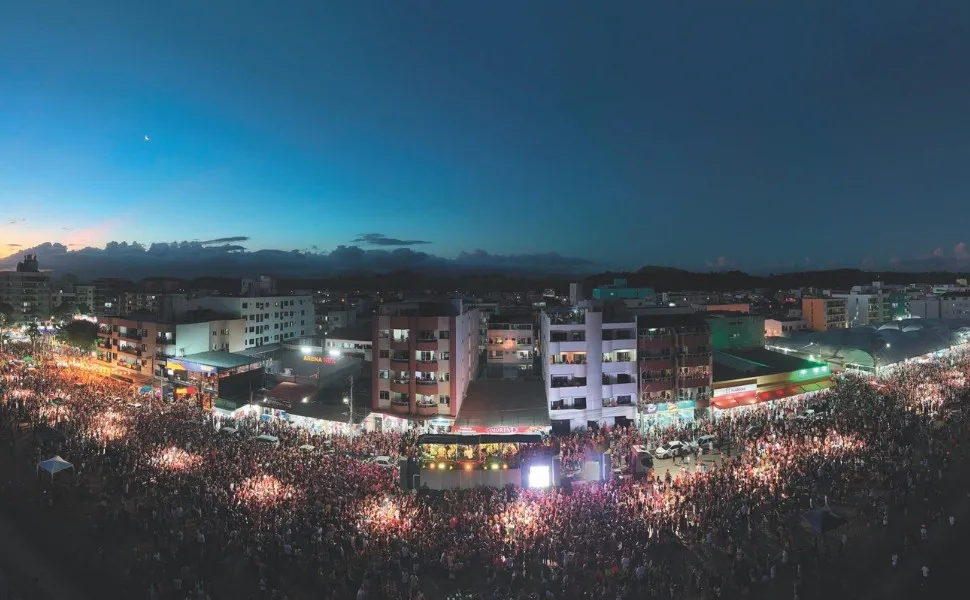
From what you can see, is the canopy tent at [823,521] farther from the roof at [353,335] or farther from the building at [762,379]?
the roof at [353,335]

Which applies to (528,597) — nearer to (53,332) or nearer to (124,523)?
(124,523)

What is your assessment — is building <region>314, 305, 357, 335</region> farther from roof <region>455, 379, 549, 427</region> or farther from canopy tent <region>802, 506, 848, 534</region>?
canopy tent <region>802, 506, 848, 534</region>

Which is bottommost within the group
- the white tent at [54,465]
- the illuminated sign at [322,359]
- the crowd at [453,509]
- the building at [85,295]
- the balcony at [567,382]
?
the crowd at [453,509]

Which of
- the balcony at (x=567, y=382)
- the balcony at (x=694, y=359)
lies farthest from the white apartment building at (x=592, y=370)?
the balcony at (x=694, y=359)

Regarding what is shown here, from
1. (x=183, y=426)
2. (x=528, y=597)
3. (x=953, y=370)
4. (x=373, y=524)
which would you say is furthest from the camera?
(x=953, y=370)

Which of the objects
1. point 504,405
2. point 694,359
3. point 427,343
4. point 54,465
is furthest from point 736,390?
point 54,465

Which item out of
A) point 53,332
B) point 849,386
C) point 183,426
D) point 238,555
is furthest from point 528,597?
point 53,332
